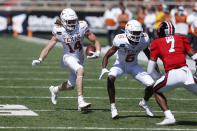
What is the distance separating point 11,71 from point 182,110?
20.9 feet

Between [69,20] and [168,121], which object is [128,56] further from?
[168,121]

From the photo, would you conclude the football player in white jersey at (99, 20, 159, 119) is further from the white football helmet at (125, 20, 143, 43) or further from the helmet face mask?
the helmet face mask

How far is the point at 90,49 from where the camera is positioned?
930 cm

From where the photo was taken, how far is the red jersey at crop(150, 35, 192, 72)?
25.5 ft

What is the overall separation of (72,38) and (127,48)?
1.08 metres

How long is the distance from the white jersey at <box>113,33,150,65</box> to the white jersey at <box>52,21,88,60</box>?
870 millimetres

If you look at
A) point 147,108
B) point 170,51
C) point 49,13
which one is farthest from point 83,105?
point 49,13

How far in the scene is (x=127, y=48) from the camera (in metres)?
8.60

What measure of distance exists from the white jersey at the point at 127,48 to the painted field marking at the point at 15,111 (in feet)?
4.91

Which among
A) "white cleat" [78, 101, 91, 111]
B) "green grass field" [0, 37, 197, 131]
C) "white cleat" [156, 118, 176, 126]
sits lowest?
"green grass field" [0, 37, 197, 131]

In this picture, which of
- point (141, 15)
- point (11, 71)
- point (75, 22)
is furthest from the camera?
point (141, 15)

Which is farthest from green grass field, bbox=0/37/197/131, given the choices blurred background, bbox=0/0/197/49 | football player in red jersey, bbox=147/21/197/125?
blurred background, bbox=0/0/197/49

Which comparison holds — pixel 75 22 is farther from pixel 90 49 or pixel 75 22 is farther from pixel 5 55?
pixel 5 55

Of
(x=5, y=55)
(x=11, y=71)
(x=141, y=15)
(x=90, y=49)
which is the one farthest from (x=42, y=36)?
Result: (x=90, y=49)
